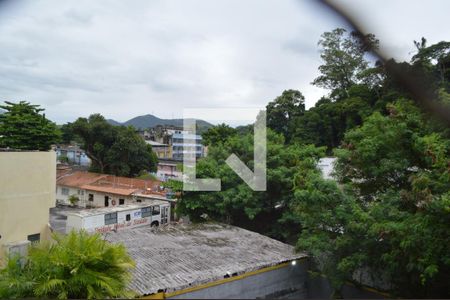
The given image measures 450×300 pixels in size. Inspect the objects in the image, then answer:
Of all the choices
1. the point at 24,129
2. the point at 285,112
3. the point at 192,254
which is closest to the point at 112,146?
the point at 285,112

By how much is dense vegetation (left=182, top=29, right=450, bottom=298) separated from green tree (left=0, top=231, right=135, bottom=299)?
5.57 feet

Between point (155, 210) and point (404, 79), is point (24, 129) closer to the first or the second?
point (155, 210)

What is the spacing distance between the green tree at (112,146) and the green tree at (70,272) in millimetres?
11175

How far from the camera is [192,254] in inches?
135

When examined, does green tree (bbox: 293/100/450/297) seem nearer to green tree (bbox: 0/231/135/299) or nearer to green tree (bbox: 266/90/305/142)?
green tree (bbox: 0/231/135/299)

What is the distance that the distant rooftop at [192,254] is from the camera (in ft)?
9.15

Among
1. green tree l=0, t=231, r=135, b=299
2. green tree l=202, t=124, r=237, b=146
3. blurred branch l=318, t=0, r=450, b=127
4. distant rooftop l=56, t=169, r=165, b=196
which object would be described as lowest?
distant rooftop l=56, t=169, r=165, b=196

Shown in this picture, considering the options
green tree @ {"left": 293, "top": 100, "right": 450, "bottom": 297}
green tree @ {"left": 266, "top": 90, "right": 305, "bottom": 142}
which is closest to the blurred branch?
green tree @ {"left": 293, "top": 100, "right": 450, "bottom": 297}

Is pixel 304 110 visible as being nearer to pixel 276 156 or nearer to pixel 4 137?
pixel 276 156

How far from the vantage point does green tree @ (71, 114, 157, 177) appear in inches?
502

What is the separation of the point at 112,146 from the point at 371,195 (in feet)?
36.5

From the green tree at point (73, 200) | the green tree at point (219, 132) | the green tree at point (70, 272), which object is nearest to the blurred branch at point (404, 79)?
the green tree at point (70, 272)

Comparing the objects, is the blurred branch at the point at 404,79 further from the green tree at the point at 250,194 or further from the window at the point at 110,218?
the window at the point at 110,218

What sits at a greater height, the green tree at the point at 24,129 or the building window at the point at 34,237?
the green tree at the point at 24,129
